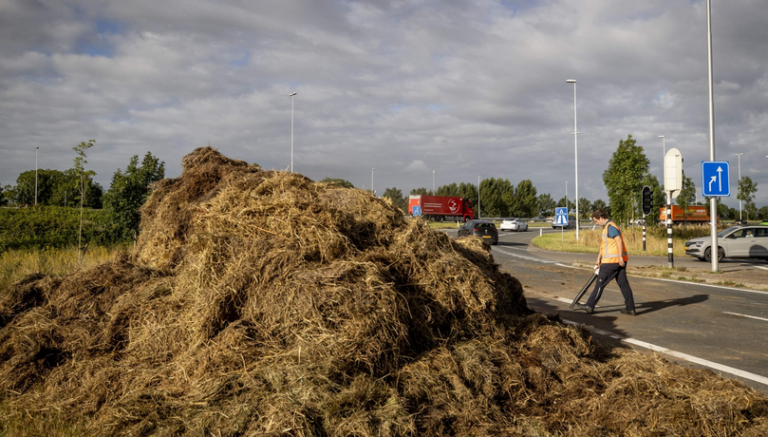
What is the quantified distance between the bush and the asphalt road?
12.8 meters

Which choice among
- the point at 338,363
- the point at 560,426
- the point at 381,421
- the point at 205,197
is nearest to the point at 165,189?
the point at 205,197

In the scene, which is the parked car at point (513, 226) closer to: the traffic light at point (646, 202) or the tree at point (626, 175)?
the tree at point (626, 175)

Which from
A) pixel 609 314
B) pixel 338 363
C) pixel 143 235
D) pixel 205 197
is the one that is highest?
pixel 205 197

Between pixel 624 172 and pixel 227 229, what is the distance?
28.1 metres

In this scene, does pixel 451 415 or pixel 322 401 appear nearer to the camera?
pixel 322 401

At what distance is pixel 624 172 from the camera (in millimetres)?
28594

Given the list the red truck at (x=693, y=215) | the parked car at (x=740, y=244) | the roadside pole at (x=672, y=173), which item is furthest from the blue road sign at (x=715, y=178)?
the red truck at (x=693, y=215)

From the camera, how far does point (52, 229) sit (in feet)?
72.7

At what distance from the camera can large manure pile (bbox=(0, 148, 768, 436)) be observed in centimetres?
375

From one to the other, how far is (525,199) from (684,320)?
273 feet

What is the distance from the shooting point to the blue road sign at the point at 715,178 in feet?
50.9

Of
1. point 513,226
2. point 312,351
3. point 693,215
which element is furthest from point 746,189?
point 312,351

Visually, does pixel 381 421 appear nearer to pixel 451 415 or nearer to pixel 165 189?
pixel 451 415

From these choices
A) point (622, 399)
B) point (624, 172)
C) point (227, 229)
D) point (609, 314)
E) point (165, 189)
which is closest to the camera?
point (622, 399)
